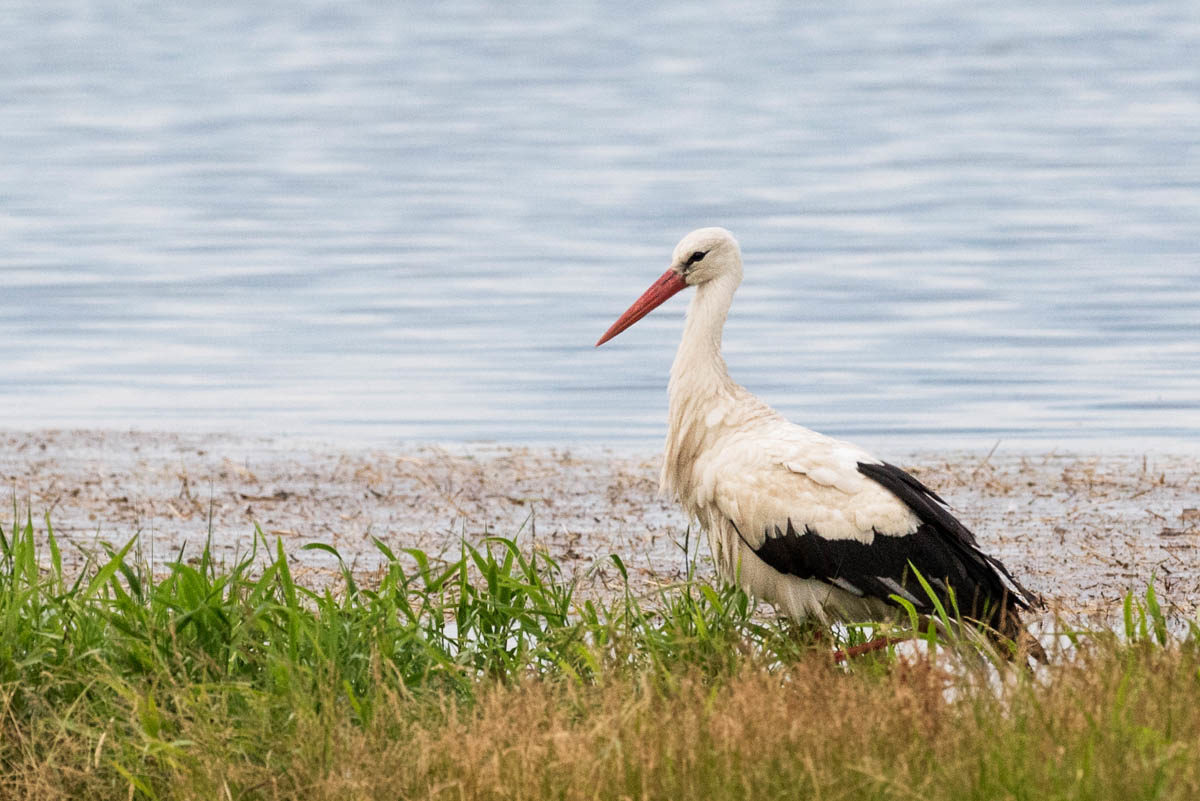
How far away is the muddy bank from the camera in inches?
312

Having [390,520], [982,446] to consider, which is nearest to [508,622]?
[390,520]

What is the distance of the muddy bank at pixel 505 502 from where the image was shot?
7.92 metres

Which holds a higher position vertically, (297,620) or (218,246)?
(218,246)

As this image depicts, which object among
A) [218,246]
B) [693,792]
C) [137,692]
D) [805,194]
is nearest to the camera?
[693,792]

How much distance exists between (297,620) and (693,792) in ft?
5.03

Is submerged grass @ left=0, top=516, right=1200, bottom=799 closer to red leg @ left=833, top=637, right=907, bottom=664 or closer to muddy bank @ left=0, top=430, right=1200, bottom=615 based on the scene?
red leg @ left=833, top=637, right=907, bottom=664

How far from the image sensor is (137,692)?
506 centimetres

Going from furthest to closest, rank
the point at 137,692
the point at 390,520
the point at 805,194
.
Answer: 1. the point at 805,194
2. the point at 390,520
3. the point at 137,692

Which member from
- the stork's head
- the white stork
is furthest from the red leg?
the stork's head

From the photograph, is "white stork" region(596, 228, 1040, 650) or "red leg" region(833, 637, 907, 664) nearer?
"red leg" region(833, 637, 907, 664)

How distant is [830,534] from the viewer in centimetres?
605

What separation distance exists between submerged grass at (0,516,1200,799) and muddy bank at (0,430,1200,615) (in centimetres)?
131

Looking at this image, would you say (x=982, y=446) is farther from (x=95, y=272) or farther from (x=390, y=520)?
(x=95, y=272)

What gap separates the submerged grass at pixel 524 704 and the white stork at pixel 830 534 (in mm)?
232
